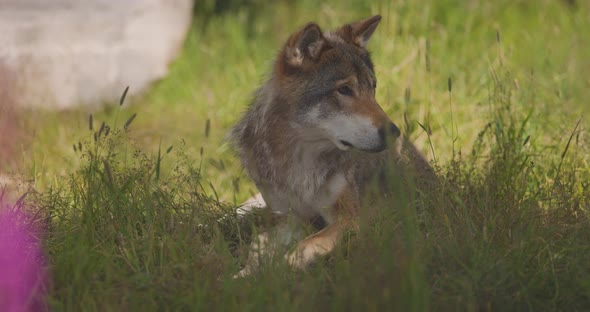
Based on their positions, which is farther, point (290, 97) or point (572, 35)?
point (572, 35)

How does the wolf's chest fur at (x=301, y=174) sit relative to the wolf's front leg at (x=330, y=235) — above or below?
above

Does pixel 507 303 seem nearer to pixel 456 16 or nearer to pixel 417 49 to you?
pixel 417 49

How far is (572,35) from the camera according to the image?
805 cm

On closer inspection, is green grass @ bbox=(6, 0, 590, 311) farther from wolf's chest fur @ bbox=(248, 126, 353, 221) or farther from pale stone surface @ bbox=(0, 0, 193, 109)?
pale stone surface @ bbox=(0, 0, 193, 109)

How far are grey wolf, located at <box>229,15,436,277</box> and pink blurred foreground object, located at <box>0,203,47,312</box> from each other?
1.08 metres

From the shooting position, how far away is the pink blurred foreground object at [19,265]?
10.1ft

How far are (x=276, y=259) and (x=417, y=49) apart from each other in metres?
3.95

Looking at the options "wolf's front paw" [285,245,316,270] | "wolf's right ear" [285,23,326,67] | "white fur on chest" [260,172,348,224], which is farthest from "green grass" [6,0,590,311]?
"wolf's right ear" [285,23,326,67]

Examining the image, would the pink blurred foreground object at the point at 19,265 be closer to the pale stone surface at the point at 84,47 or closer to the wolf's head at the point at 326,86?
the wolf's head at the point at 326,86

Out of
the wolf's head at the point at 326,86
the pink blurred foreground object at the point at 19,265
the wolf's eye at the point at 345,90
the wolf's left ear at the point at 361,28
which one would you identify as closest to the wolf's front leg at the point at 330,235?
the wolf's head at the point at 326,86

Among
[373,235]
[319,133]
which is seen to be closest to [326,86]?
[319,133]

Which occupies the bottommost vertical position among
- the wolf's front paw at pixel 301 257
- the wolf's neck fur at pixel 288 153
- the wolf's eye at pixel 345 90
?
the wolf's front paw at pixel 301 257

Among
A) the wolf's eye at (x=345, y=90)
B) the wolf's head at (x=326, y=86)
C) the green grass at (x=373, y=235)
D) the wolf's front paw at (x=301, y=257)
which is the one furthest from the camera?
the wolf's eye at (x=345, y=90)

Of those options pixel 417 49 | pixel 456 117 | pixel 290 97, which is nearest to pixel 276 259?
pixel 290 97
